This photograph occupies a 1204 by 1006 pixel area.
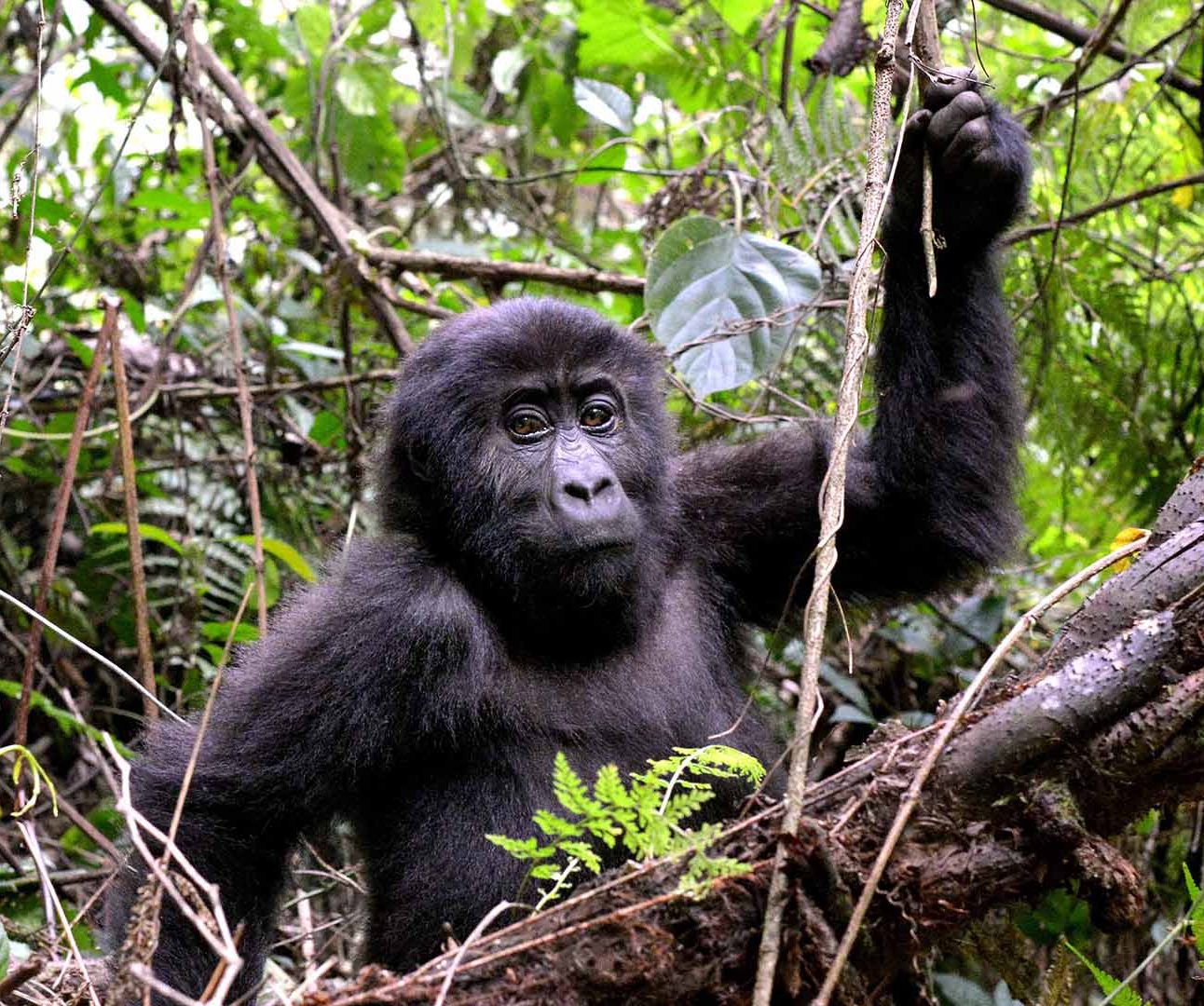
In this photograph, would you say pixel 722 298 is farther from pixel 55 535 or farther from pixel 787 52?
pixel 55 535

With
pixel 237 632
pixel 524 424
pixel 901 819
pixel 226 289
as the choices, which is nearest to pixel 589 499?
pixel 524 424

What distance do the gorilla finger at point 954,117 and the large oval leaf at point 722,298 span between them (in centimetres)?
57

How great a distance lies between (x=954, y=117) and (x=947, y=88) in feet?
0.24

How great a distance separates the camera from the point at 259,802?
3.12 m

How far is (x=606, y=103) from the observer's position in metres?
4.79

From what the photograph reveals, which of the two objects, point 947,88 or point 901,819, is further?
point 947,88

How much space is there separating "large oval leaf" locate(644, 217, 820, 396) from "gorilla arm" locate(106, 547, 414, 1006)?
1064 mm

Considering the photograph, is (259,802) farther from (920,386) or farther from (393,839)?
(920,386)

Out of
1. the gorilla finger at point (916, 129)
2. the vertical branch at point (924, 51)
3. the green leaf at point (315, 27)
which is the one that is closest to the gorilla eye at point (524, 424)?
the vertical branch at point (924, 51)

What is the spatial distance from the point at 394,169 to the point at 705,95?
5.37 feet

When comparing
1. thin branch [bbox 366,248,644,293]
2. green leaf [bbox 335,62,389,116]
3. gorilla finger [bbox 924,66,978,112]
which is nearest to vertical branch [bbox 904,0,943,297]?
gorilla finger [bbox 924,66,978,112]

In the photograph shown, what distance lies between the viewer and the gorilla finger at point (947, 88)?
3.07 metres

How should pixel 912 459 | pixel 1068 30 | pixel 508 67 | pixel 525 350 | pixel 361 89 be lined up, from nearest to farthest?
pixel 525 350 → pixel 912 459 → pixel 1068 30 → pixel 361 89 → pixel 508 67

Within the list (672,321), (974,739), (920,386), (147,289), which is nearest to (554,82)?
(147,289)
